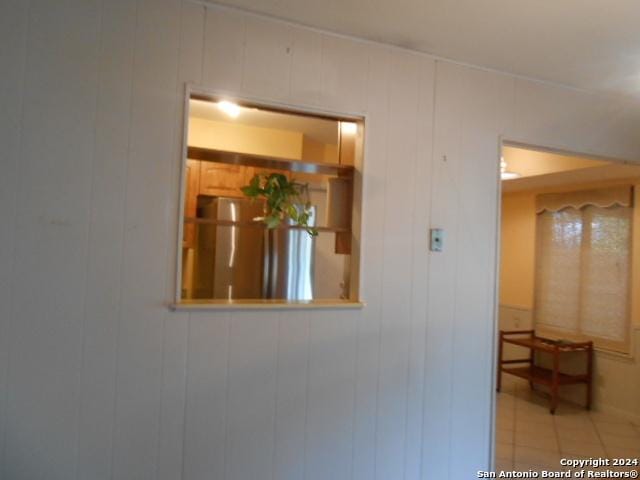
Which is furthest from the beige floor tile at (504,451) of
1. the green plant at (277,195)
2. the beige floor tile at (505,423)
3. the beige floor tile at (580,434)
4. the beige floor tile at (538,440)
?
the green plant at (277,195)

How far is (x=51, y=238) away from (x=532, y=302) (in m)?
4.44

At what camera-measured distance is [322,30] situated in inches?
82.4

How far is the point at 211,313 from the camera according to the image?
1901mm

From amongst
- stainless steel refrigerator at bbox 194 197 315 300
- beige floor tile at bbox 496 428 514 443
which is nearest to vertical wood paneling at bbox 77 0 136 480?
stainless steel refrigerator at bbox 194 197 315 300

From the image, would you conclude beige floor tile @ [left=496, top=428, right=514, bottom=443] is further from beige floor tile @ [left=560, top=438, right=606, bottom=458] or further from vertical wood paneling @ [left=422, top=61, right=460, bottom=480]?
vertical wood paneling @ [left=422, top=61, right=460, bottom=480]

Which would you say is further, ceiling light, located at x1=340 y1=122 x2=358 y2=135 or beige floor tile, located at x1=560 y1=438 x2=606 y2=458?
beige floor tile, located at x1=560 y1=438 x2=606 y2=458

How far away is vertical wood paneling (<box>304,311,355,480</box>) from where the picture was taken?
6.77 feet

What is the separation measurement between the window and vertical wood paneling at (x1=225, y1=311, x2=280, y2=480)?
3334mm

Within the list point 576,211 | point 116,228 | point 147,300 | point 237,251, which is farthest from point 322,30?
point 576,211

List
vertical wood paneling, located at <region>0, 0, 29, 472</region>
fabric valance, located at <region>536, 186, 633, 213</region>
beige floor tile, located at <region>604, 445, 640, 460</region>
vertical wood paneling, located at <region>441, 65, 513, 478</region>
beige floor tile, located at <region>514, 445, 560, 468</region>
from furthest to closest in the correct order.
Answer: fabric valance, located at <region>536, 186, 633, 213</region>, beige floor tile, located at <region>604, 445, 640, 460</region>, beige floor tile, located at <region>514, 445, 560, 468</region>, vertical wood paneling, located at <region>441, 65, 513, 478</region>, vertical wood paneling, located at <region>0, 0, 29, 472</region>

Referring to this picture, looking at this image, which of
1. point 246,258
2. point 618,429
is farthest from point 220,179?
point 618,429

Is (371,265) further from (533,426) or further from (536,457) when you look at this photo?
(533,426)

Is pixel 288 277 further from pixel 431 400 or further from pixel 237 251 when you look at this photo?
pixel 431 400

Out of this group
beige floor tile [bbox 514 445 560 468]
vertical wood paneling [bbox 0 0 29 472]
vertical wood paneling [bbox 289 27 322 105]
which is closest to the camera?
vertical wood paneling [bbox 0 0 29 472]
